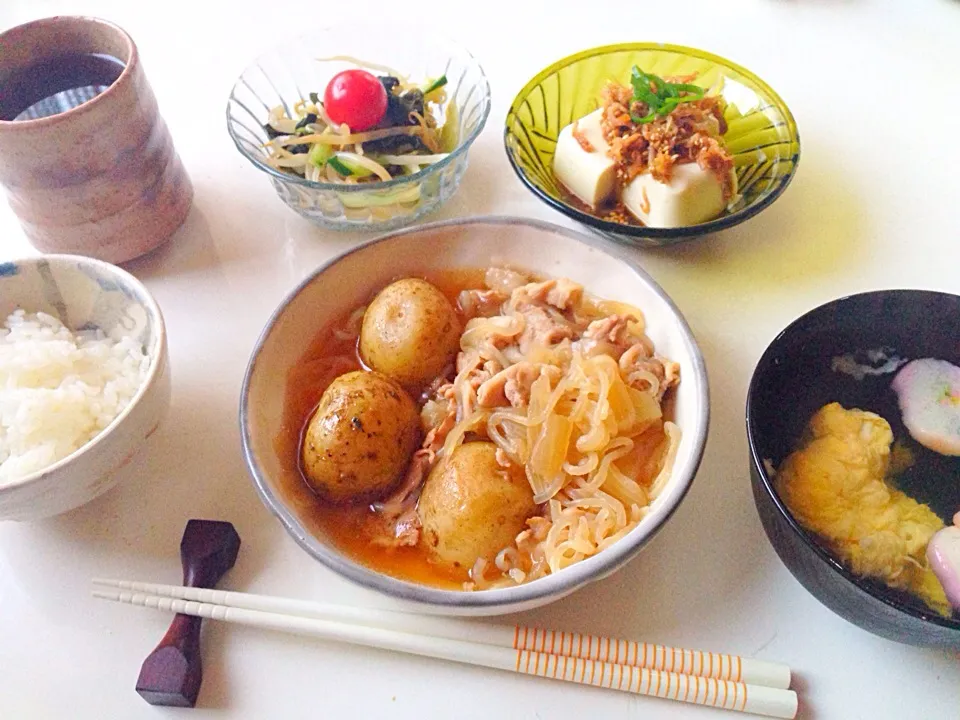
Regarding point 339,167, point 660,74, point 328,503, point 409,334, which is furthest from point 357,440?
point 660,74

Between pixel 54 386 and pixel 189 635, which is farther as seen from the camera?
pixel 54 386

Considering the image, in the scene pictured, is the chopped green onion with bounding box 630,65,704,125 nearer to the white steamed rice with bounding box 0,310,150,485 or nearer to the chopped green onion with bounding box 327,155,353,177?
the chopped green onion with bounding box 327,155,353,177

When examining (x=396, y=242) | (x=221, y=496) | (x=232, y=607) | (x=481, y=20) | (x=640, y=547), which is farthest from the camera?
(x=481, y=20)

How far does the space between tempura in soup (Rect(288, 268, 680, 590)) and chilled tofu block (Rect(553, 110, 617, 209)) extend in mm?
329

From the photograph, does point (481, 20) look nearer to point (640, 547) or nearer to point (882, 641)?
point (640, 547)

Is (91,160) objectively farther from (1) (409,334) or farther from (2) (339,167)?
(1) (409,334)

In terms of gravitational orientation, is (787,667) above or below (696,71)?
below

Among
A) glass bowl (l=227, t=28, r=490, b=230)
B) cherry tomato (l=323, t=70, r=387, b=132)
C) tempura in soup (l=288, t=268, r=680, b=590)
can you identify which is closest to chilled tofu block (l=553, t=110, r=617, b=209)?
glass bowl (l=227, t=28, r=490, b=230)

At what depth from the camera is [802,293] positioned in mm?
1571

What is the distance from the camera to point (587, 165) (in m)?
1.65

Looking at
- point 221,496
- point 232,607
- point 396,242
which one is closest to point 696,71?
point 396,242

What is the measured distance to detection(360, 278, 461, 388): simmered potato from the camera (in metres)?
1.35

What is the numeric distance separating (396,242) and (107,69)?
2.37 ft

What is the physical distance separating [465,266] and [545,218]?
31 centimetres
